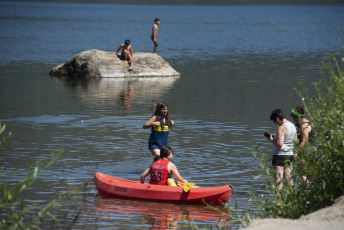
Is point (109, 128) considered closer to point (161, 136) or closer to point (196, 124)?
point (196, 124)

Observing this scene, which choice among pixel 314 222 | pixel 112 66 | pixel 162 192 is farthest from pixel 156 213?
pixel 112 66

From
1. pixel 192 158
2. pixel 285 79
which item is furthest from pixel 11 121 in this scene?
A: pixel 285 79

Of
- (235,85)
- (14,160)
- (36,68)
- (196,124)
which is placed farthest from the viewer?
(36,68)

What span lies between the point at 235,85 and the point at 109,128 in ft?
36.5

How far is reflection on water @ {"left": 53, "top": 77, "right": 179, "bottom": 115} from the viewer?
884 inches

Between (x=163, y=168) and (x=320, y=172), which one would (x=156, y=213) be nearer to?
(x=163, y=168)

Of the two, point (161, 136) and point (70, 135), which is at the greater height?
point (161, 136)

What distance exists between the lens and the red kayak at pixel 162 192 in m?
10.6

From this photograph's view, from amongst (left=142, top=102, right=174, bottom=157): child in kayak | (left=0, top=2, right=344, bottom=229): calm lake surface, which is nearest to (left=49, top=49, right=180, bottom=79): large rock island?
(left=0, top=2, right=344, bottom=229): calm lake surface

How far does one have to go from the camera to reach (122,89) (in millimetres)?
25328

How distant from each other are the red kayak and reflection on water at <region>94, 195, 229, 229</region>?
102mm

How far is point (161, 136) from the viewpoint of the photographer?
1202 cm

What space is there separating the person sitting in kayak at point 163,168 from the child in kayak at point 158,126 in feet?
2.85

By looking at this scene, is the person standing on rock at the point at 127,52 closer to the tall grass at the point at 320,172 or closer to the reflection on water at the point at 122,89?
the reflection on water at the point at 122,89
